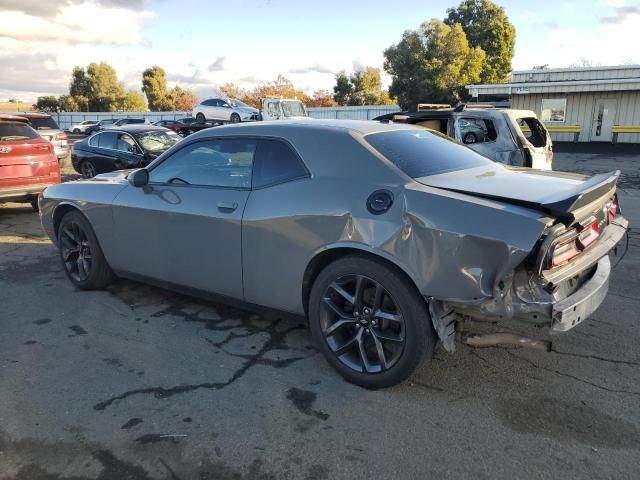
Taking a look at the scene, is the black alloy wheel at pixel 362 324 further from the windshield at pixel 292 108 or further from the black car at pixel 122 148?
the windshield at pixel 292 108

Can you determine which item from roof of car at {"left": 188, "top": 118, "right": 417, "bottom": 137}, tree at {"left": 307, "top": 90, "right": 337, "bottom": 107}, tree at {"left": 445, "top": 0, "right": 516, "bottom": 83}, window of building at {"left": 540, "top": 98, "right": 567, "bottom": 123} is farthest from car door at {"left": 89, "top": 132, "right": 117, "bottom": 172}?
tree at {"left": 307, "top": 90, "right": 337, "bottom": 107}

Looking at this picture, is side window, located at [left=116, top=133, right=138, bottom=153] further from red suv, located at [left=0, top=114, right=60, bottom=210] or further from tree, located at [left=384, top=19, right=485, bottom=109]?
tree, located at [left=384, top=19, right=485, bottom=109]

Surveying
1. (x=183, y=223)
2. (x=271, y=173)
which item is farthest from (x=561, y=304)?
(x=183, y=223)

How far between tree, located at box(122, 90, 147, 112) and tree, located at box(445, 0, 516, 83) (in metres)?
39.5

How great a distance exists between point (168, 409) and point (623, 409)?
265cm

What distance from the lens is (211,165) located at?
4.14m

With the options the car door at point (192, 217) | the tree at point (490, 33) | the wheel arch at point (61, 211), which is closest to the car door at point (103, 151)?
the wheel arch at point (61, 211)

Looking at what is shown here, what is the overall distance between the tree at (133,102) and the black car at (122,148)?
5544 centimetres

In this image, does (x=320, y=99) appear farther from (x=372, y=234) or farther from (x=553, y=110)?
(x=372, y=234)

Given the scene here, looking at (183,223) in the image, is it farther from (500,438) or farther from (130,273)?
(500,438)

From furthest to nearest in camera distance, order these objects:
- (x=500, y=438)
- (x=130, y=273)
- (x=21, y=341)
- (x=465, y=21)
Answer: (x=465, y=21), (x=130, y=273), (x=21, y=341), (x=500, y=438)

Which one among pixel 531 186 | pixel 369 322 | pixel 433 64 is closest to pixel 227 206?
pixel 369 322

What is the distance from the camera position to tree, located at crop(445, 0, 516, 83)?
43.3 meters

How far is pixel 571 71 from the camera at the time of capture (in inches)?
1031
